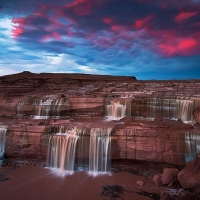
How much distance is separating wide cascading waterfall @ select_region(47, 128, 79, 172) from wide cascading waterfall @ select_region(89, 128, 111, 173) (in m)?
0.99

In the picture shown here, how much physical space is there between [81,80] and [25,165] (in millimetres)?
18089

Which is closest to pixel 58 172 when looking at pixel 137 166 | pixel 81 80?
pixel 137 166

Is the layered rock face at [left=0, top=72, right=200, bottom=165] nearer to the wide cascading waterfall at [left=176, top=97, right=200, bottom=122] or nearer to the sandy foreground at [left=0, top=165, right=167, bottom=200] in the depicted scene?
the wide cascading waterfall at [left=176, top=97, right=200, bottom=122]

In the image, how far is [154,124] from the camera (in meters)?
11.7

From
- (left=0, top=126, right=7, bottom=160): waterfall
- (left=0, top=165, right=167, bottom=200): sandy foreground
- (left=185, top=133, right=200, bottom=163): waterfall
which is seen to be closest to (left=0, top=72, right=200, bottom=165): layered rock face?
(left=185, top=133, right=200, bottom=163): waterfall

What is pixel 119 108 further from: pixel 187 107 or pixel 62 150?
pixel 62 150

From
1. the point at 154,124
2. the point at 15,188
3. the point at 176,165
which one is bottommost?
the point at 15,188

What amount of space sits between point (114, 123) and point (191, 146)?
5.07m

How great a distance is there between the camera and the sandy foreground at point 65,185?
8.73 m

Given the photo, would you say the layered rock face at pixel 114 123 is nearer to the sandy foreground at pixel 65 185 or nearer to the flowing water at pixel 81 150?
the flowing water at pixel 81 150

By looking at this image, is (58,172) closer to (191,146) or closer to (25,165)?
(25,165)

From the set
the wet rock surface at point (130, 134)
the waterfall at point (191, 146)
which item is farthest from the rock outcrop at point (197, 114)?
the waterfall at point (191, 146)

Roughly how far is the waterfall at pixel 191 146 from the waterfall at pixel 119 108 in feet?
20.2

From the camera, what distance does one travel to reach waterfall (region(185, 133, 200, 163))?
10164mm
